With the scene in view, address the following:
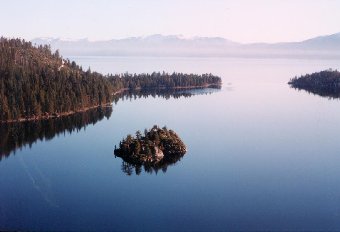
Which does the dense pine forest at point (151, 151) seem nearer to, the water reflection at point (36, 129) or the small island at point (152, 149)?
the small island at point (152, 149)

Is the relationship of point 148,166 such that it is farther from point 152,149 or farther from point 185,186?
point 185,186

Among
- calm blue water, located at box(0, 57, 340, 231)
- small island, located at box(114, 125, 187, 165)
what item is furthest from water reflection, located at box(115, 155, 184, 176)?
calm blue water, located at box(0, 57, 340, 231)

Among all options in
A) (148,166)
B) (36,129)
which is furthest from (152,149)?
(36,129)

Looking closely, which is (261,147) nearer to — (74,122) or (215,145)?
(215,145)

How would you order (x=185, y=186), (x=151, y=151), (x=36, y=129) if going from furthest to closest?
(x=36, y=129) < (x=151, y=151) < (x=185, y=186)

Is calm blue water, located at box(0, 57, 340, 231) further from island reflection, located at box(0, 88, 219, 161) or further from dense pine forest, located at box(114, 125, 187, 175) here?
island reflection, located at box(0, 88, 219, 161)

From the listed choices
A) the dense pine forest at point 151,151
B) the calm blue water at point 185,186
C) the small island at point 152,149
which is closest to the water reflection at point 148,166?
the dense pine forest at point 151,151
